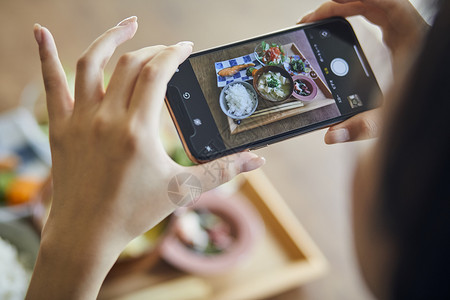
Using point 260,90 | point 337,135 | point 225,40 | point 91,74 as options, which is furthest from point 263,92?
point 225,40

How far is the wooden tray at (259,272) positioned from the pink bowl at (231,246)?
0.03 meters

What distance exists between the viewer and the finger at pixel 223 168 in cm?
47

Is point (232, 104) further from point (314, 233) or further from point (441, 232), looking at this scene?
point (314, 233)

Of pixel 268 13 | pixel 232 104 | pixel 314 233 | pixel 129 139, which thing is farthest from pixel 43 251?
pixel 268 13

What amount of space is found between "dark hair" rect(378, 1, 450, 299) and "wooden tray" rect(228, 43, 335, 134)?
0.18 meters

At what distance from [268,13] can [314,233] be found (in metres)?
0.58

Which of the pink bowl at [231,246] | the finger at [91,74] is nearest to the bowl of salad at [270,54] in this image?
the finger at [91,74]

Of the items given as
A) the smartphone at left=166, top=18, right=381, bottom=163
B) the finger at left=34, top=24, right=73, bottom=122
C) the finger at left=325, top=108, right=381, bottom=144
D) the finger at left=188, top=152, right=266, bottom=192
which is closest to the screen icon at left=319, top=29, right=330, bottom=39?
the smartphone at left=166, top=18, right=381, bottom=163

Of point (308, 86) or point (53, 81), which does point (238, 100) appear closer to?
point (308, 86)

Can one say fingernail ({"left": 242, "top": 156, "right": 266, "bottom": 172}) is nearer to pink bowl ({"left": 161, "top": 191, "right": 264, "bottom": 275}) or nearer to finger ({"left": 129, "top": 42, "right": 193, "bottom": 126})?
finger ({"left": 129, "top": 42, "right": 193, "bottom": 126})

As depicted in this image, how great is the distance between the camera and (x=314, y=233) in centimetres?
97

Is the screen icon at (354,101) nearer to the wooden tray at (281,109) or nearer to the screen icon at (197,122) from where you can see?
the wooden tray at (281,109)

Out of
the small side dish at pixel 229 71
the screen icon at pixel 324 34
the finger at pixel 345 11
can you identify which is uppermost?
the finger at pixel 345 11

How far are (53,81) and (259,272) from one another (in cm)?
54
